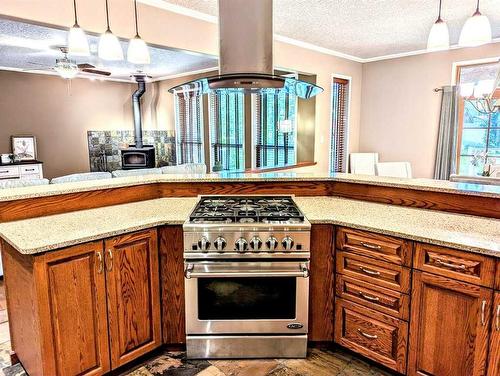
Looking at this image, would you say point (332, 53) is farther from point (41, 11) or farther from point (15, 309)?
point (15, 309)

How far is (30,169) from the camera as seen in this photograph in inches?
275

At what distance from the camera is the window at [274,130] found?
6121 mm

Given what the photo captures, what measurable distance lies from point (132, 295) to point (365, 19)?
3.89 meters

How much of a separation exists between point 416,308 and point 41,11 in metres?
3.48

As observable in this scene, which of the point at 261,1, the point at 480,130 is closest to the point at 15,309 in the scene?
the point at 261,1

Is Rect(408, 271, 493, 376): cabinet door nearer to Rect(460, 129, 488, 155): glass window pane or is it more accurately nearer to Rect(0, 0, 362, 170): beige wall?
Rect(0, 0, 362, 170): beige wall

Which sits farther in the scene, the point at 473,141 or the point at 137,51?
the point at 473,141

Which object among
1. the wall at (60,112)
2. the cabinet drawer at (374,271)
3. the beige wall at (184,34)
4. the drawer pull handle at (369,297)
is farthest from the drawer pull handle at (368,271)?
the wall at (60,112)

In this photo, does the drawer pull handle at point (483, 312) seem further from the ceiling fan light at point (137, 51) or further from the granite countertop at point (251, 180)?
the ceiling fan light at point (137, 51)

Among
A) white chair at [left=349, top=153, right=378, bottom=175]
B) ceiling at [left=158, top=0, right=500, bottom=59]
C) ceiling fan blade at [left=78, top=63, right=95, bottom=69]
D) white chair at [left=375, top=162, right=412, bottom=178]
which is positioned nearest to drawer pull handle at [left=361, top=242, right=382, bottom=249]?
ceiling at [left=158, top=0, right=500, bottom=59]

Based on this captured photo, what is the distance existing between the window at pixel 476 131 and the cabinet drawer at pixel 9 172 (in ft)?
25.5

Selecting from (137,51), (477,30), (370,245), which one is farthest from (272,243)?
(477,30)

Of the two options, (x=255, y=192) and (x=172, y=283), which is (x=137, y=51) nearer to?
(x=255, y=192)

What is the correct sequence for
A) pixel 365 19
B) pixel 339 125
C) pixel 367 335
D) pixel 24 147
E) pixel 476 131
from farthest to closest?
pixel 24 147 < pixel 339 125 < pixel 476 131 < pixel 365 19 < pixel 367 335
